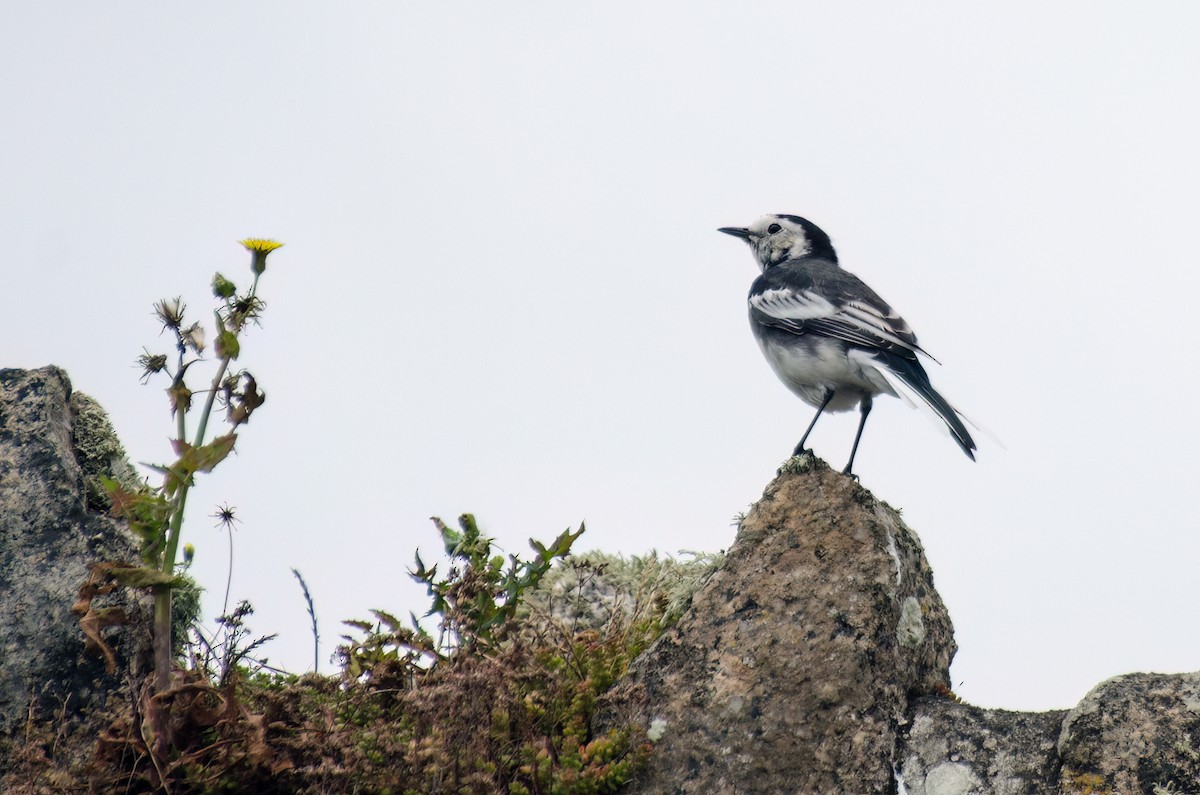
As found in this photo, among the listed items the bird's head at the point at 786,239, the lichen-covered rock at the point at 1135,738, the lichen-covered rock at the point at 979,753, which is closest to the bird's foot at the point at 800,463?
the lichen-covered rock at the point at 979,753

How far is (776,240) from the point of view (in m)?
10.8

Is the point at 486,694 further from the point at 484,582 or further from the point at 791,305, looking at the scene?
the point at 791,305

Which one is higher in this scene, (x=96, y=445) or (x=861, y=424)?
(x=861, y=424)

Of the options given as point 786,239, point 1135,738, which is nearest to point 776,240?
point 786,239

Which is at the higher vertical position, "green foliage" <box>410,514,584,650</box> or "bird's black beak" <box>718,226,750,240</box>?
"bird's black beak" <box>718,226,750,240</box>

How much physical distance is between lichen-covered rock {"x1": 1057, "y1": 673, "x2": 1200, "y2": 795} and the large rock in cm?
448

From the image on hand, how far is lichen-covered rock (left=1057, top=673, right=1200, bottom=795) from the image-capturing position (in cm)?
523

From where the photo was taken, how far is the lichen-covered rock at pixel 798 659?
5.72m

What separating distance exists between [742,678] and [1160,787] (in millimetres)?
1866

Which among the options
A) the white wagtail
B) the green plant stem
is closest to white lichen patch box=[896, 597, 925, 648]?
the white wagtail

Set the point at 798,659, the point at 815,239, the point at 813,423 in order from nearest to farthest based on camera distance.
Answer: the point at 798,659, the point at 813,423, the point at 815,239

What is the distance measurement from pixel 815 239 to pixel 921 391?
302 centimetres

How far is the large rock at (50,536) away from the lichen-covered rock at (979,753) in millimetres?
3837

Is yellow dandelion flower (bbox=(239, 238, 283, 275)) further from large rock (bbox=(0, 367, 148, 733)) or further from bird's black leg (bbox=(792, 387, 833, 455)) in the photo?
bird's black leg (bbox=(792, 387, 833, 455))
